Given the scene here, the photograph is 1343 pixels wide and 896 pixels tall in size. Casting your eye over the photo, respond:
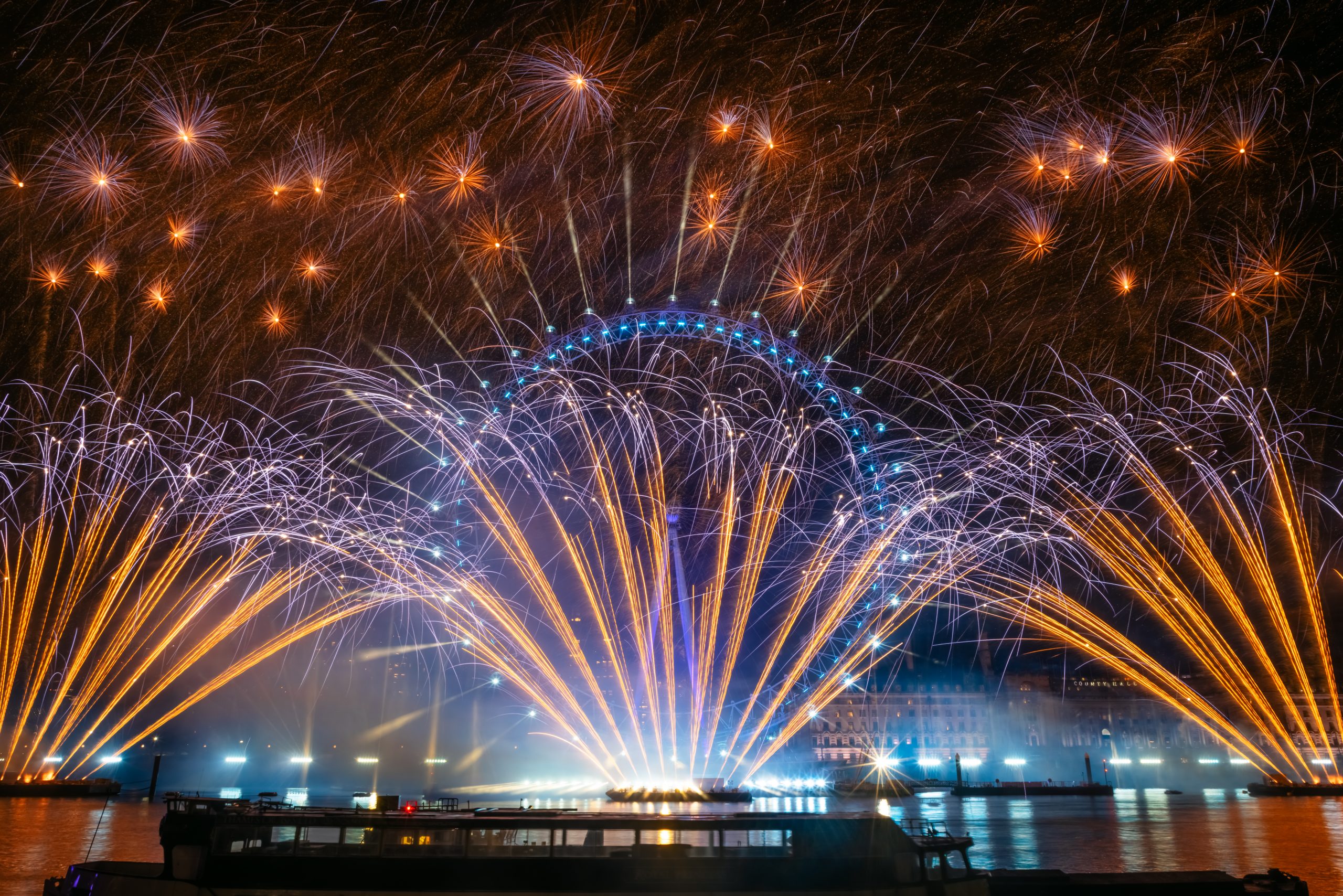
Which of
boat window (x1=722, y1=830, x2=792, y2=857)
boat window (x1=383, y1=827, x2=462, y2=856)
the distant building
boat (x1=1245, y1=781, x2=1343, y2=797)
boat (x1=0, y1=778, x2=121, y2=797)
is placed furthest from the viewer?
the distant building

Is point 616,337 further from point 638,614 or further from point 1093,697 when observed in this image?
point 1093,697

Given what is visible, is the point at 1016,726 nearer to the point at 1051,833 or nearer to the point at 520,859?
the point at 1051,833

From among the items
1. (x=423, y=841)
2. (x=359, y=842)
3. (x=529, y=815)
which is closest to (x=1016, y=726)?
(x=529, y=815)

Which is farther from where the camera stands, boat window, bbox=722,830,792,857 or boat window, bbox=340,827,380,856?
boat window, bbox=722,830,792,857

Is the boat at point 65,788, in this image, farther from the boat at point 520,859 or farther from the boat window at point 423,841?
the boat window at point 423,841

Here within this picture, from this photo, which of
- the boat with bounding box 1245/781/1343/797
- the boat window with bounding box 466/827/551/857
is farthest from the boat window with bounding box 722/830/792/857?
the boat with bounding box 1245/781/1343/797

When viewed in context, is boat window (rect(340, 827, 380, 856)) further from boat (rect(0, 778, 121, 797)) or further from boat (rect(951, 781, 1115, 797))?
boat (rect(951, 781, 1115, 797))
